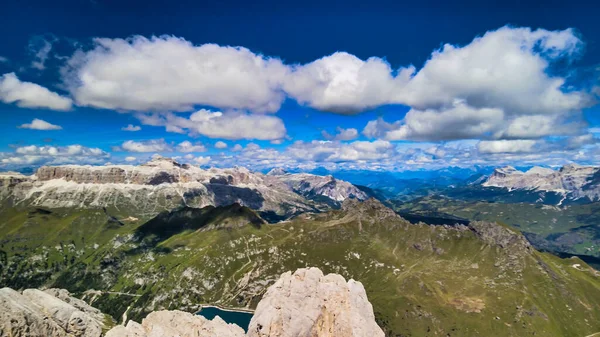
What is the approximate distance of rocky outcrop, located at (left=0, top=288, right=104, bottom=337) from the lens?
64688 millimetres

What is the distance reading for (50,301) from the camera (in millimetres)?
75688

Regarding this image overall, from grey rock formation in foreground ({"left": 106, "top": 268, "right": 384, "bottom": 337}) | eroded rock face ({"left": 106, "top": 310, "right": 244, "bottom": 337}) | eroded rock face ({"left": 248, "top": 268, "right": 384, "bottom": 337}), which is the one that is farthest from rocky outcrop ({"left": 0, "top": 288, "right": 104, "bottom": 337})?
eroded rock face ({"left": 248, "top": 268, "right": 384, "bottom": 337})

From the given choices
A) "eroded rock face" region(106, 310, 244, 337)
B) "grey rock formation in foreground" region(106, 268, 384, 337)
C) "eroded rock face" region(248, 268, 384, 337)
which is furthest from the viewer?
"eroded rock face" region(106, 310, 244, 337)

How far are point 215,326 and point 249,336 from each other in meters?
11.3

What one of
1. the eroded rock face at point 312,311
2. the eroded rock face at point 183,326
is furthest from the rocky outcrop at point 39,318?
the eroded rock face at point 312,311

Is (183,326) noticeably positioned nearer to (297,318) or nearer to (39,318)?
(297,318)

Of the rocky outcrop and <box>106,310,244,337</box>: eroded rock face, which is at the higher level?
the rocky outcrop

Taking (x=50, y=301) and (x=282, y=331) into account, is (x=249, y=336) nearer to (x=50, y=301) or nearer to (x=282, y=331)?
(x=282, y=331)

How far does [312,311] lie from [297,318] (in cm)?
388

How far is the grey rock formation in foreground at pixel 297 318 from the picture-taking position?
67125 mm

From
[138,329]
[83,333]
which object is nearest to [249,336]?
[138,329]

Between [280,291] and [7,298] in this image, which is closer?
[7,298]

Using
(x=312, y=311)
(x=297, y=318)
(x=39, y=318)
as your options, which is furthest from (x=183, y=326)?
(x=312, y=311)

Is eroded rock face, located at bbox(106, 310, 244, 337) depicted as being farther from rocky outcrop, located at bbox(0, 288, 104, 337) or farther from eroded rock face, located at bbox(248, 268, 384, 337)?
rocky outcrop, located at bbox(0, 288, 104, 337)
